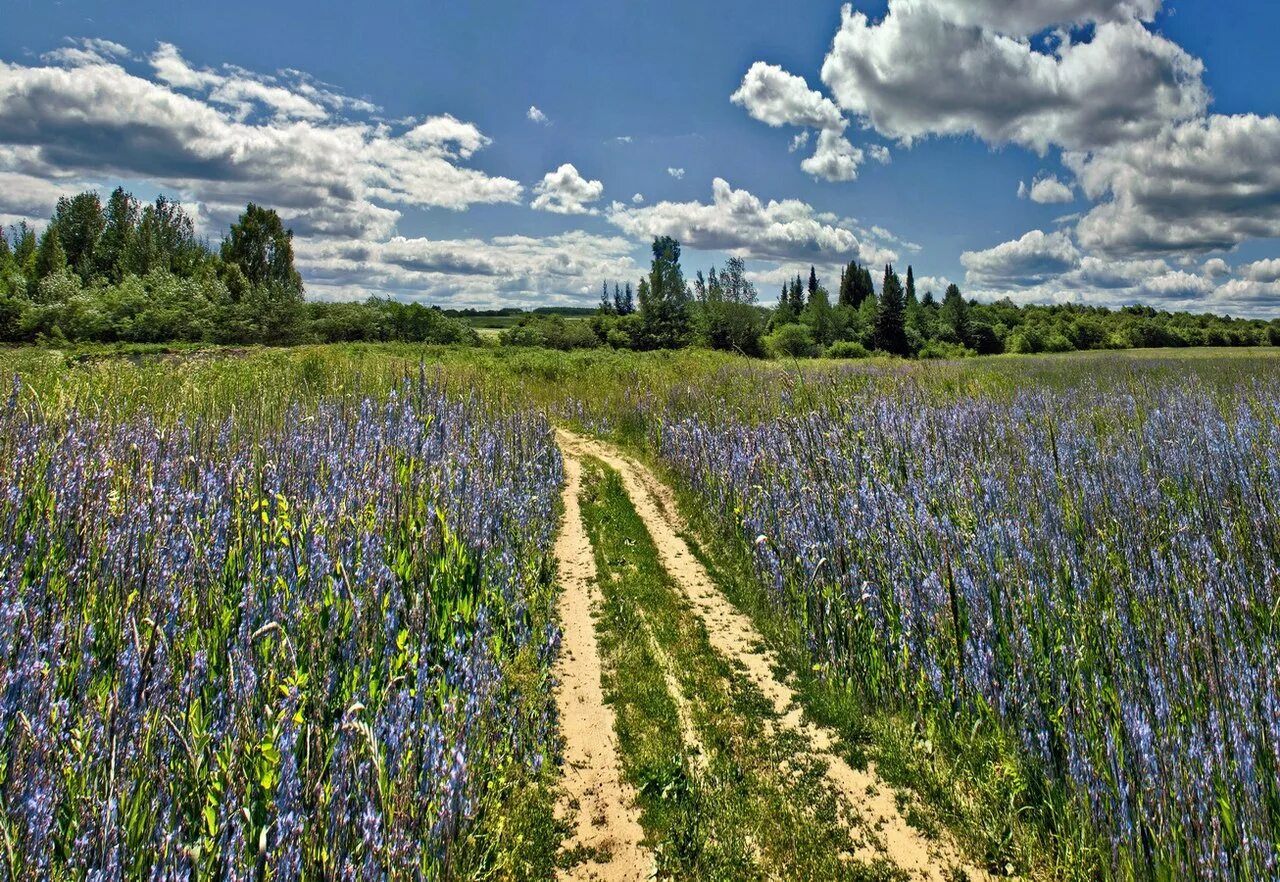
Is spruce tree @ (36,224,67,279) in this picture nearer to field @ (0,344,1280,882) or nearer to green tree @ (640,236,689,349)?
green tree @ (640,236,689,349)

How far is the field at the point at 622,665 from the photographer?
7.79 ft

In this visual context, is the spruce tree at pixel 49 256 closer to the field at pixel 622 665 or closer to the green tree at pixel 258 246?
the green tree at pixel 258 246

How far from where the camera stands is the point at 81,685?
8.65ft

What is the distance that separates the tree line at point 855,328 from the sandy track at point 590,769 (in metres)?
38.7

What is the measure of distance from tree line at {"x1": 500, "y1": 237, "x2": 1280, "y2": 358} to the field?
3760cm

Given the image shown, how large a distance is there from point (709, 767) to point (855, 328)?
76553mm

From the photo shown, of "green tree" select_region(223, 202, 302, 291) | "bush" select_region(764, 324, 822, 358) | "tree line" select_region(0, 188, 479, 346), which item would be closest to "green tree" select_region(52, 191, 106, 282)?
"tree line" select_region(0, 188, 479, 346)

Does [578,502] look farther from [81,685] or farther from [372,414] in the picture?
[81,685]

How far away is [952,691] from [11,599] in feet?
17.8

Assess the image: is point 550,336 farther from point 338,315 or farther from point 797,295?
point 797,295

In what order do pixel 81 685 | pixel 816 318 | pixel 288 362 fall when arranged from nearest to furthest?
pixel 81 685 → pixel 288 362 → pixel 816 318

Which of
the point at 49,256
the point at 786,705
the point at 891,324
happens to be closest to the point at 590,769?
the point at 786,705

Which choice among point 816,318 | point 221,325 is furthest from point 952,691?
point 816,318

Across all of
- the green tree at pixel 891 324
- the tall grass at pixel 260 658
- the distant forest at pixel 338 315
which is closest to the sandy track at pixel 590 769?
the tall grass at pixel 260 658
